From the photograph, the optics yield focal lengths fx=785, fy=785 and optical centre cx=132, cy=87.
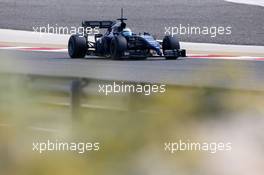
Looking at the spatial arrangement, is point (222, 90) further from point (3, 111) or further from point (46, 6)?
point (46, 6)

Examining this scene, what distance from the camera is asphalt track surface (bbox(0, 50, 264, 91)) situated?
10.6ft

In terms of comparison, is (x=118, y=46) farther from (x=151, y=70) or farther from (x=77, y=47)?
(x=151, y=70)

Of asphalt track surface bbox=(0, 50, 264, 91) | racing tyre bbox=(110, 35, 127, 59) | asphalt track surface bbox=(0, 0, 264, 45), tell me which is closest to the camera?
asphalt track surface bbox=(0, 50, 264, 91)

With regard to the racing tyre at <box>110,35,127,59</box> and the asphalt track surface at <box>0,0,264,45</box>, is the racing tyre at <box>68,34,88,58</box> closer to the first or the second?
the racing tyre at <box>110,35,127,59</box>

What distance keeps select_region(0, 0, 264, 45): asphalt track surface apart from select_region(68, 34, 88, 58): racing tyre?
6.01 meters

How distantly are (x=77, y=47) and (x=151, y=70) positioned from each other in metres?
3.34

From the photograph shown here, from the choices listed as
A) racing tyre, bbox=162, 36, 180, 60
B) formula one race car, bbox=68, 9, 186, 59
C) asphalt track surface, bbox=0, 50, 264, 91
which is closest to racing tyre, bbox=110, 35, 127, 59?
formula one race car, bbox=68, 9, 186, 59

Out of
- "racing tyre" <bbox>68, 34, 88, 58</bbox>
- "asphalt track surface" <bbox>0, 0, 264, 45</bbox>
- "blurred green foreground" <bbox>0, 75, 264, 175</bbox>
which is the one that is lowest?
"asphalt track surface" <bbox>0, 0, 264, 45</bbox>

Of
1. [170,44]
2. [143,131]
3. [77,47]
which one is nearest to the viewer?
[143,131]

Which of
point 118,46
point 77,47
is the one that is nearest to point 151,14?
point 77,47

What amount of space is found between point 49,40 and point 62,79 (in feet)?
58.2

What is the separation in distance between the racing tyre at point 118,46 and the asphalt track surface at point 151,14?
654cm

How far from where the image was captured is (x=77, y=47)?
14648mm

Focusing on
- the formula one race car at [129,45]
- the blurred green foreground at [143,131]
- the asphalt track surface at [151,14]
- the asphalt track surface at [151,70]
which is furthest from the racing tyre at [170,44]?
the blurred green foreground at [143,131]
